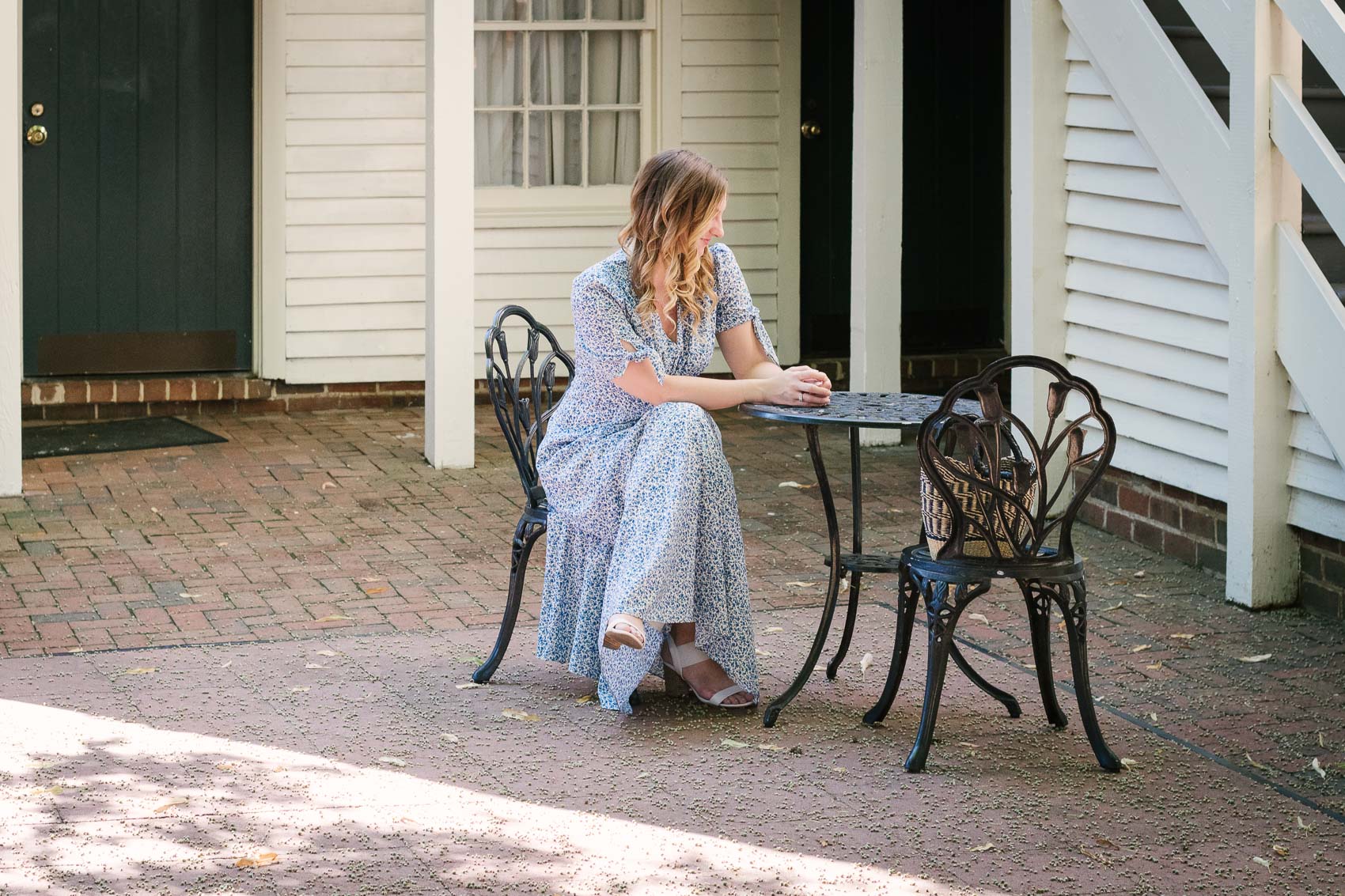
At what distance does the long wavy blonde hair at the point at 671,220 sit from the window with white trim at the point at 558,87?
5.67 m

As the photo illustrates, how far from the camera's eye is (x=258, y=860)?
3.94m

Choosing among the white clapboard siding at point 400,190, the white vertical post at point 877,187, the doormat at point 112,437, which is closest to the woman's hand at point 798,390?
the white vertical post at point 877,187

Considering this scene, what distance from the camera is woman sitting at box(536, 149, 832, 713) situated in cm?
482

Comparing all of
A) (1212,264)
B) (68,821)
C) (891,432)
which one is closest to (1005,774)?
(68,821)

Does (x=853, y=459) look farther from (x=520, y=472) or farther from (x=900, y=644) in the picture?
(x=520, y=472)

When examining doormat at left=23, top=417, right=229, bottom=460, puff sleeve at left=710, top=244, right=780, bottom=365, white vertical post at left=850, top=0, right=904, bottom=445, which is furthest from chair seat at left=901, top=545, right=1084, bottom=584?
doormat at left=23, top=417, right=229, bottom=460

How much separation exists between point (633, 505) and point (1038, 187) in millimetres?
3363

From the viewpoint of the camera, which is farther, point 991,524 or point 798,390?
point 798,390

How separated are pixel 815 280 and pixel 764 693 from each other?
5.94 meters

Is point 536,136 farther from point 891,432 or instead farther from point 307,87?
point 891,432

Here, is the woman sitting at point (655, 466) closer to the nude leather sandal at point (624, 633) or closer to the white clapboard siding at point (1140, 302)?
the nude leather sandal at point (624, 633)

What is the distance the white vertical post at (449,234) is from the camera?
8.63m

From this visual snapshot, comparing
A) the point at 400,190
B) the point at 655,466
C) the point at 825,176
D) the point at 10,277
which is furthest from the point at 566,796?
the point at 825,176

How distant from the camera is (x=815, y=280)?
35.8 feet
